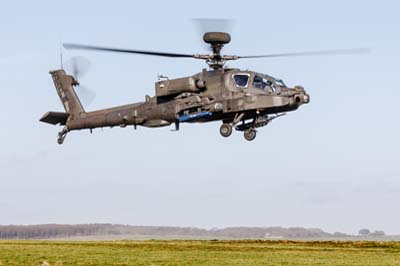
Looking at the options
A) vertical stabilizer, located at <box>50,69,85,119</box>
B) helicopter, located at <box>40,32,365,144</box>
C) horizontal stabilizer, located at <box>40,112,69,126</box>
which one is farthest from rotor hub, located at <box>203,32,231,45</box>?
horizontal stabilizer, located at <box>40,112,69,126</box>

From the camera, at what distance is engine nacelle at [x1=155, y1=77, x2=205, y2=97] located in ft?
151

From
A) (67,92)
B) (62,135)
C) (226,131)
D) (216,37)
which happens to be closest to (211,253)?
(226,131)

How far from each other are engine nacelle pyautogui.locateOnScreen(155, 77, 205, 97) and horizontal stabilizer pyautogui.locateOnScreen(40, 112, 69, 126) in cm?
900

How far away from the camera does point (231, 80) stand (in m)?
45.1

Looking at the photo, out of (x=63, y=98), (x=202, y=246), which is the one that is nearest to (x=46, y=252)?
(x=202, y=246)

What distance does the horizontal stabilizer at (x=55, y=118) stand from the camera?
174 ft

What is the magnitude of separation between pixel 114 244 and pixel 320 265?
15901 mm

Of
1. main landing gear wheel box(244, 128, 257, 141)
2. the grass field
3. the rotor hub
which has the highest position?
the rotor hub

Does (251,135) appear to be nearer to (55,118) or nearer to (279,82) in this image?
(279,82)

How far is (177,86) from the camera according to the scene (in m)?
46.5

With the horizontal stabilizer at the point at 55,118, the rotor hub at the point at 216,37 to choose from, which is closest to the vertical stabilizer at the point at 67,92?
the horizontal stabilizer at the point at 55,118

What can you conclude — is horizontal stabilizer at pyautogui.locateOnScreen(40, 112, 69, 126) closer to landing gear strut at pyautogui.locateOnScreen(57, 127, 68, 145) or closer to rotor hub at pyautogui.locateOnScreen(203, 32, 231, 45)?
landing gear strut at pyautogui.locateOnScreen(57, 127, 68, 145)

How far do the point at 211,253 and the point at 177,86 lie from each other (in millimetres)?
12548

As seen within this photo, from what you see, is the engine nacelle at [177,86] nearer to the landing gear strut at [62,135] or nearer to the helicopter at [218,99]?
the helicopter at [218,99]
